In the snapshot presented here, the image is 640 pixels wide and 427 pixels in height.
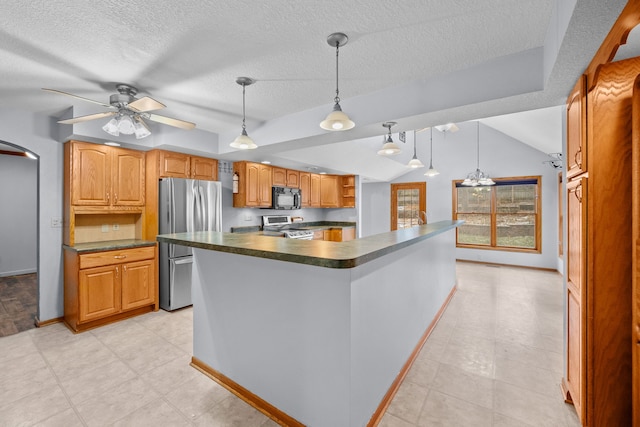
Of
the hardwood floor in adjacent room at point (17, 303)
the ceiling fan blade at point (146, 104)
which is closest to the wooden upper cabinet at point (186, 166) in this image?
the ceiling fan blade at point (146, 104)

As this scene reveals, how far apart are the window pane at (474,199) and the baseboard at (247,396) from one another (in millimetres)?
6726

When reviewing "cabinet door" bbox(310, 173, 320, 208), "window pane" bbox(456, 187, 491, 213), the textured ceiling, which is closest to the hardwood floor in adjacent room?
the textured ceiling

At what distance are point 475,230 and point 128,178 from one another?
722 cm

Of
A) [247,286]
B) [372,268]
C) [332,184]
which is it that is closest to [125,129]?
[247,286]

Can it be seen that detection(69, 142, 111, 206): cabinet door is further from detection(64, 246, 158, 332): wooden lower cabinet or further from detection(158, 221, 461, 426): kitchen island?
detection(158, 221, 461, 426): kitchen island

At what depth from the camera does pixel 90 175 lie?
11.2 ft

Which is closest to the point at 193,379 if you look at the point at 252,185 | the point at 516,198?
the point at 252,185

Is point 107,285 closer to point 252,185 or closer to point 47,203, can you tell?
point 47,203

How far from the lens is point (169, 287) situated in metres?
3.81

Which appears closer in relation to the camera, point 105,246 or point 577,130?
point 577,130

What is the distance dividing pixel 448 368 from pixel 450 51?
2.53m

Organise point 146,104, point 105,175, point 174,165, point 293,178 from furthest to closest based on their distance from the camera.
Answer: point 293,178 → point 174,165 → point 105,175 → point 146,104

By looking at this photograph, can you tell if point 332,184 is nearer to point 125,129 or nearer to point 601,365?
point 125,129

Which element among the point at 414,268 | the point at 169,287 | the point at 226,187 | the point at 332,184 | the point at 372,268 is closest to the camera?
the point at 372,268
